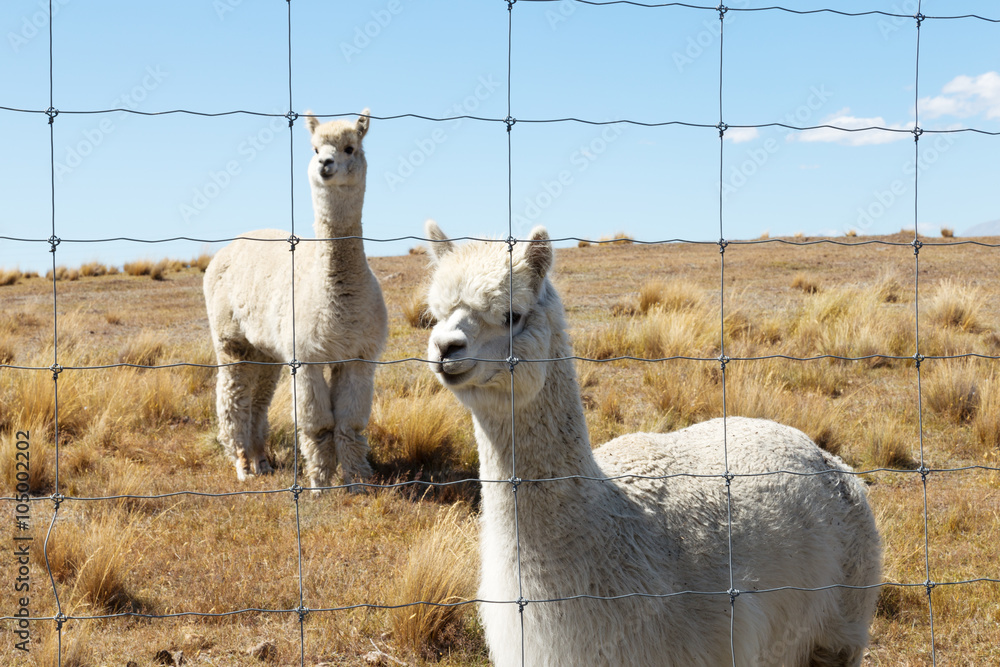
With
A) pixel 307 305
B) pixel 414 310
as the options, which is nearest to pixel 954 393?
pixel 307 305

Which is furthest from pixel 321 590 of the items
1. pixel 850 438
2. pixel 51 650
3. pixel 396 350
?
pixel 396 350

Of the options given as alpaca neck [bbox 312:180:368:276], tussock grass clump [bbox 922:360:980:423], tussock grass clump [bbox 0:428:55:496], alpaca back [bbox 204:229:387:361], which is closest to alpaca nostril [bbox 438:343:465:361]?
alpaca back [bbox 204:229:387:361]

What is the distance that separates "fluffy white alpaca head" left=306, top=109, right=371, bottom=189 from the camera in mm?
5426

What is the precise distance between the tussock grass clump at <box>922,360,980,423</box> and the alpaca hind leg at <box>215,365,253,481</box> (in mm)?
5428

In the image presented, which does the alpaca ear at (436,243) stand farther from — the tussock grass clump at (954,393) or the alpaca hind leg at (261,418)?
the tussock grass clump at (954,393)

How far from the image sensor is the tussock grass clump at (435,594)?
3447 mm

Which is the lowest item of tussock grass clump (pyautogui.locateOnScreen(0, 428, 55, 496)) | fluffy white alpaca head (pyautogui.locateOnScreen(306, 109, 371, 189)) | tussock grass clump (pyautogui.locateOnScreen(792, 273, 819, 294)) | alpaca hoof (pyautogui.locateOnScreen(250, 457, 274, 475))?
alpaca hoof (pyautogui.locateOnScreen(250, 457, 274, 475))

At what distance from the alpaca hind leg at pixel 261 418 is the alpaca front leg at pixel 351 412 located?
102 centimetres

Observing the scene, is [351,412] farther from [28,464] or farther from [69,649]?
[69,649]

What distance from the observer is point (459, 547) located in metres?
4.06

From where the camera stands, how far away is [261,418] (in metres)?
6.55

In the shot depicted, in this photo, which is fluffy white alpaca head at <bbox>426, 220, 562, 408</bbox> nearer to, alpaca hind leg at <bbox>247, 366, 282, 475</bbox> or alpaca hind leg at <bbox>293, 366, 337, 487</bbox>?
alpaca hind leg at <bbox>293, 366, 337, 487</bbox>

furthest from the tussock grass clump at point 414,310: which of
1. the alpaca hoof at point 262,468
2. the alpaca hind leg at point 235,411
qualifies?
the alpaca hoof at point 262,468

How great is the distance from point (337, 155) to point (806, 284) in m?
9.50
